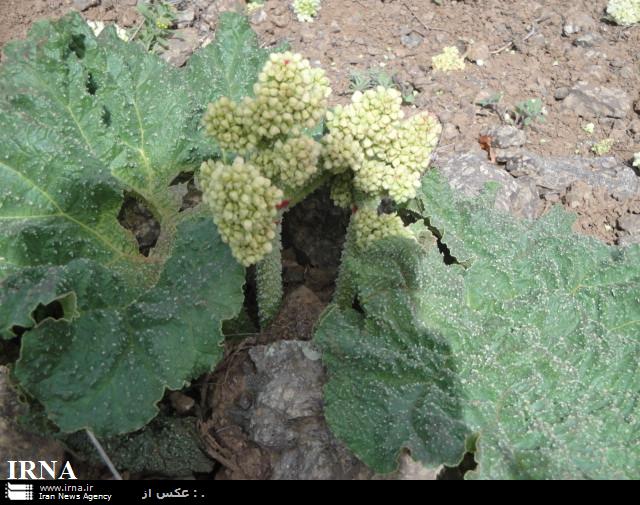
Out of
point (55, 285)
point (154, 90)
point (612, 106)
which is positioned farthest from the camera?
point (612, 106)

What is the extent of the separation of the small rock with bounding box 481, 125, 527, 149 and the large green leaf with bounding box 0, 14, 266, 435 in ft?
5.14

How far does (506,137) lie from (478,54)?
763 millimetres

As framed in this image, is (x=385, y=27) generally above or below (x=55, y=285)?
below

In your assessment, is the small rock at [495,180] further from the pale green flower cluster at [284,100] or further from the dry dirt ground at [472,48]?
the pale green flower cluster at [284,100]

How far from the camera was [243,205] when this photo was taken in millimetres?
1900

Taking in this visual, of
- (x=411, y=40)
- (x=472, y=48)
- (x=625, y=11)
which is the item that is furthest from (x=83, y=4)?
(x=625, y=11)

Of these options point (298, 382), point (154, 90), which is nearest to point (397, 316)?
point (298, 382)

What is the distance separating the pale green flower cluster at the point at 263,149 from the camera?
1.91 metres

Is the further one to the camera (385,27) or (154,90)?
(385,27)

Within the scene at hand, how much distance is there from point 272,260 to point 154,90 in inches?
34.3

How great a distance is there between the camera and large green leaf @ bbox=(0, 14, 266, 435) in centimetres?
207

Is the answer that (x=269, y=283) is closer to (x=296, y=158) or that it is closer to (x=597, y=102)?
(x=296, y=158)
